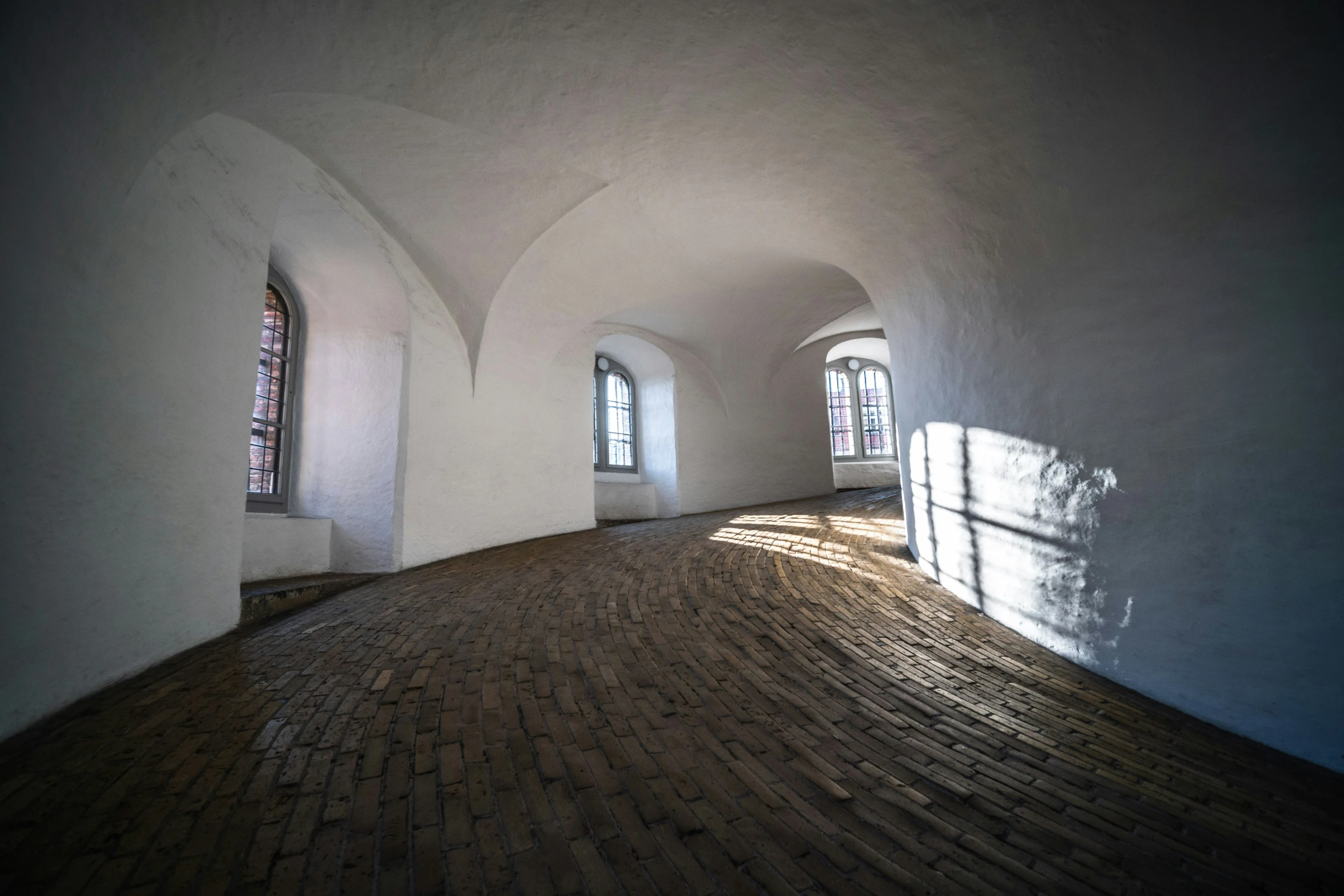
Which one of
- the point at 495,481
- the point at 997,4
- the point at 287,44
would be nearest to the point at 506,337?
the point at 495,481

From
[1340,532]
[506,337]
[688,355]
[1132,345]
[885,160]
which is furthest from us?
[688,355]

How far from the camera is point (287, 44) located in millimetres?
3361

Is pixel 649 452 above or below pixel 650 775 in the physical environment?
above

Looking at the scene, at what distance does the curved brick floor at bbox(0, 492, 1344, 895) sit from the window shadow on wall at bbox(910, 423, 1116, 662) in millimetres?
224

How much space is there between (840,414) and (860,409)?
2.06ft

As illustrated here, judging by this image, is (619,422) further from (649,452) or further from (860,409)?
(860,409)

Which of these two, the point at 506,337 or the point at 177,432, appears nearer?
the point at 177,432

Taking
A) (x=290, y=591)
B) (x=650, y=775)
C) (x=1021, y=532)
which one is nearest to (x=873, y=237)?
(x=1021, y=532)

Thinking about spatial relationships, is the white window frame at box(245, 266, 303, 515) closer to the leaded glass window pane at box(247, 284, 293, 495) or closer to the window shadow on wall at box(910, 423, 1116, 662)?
the leaded glass window pane at box(247, 284, 293, 495)

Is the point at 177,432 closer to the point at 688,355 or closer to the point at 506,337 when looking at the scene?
the point at 506,337

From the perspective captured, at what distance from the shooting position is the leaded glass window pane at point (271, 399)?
6.10 metres

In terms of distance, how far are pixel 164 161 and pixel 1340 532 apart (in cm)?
595

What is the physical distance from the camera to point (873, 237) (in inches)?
198

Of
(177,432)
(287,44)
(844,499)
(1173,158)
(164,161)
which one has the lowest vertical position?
(844,499)
